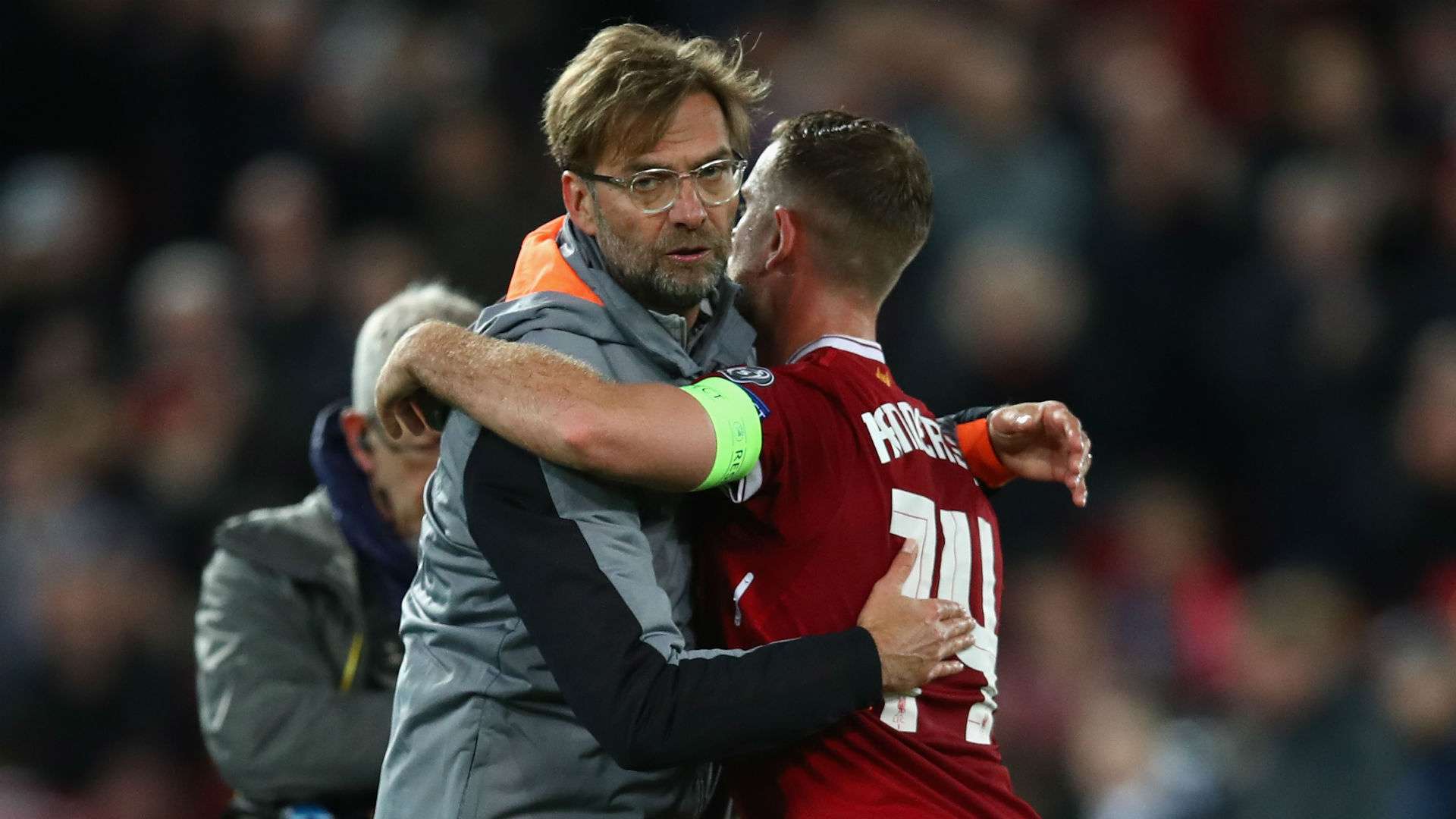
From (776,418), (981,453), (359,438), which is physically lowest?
(359,438)

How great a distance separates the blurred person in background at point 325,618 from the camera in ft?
11.0

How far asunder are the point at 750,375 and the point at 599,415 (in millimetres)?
316

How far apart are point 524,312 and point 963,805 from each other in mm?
1020

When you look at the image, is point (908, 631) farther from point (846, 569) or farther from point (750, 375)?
point (750, 375)

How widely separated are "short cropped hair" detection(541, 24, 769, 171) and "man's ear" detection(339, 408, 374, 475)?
969mm

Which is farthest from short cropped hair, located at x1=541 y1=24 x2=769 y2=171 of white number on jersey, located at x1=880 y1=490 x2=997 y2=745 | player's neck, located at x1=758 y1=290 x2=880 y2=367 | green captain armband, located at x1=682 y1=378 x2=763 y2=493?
white number on jersey, located at x1=880 y1=490 x2=997 y2=745

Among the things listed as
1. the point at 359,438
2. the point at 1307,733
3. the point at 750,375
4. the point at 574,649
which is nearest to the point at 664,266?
the point at 750,375

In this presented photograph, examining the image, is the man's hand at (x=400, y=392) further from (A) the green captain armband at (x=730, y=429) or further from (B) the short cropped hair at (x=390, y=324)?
(B) the short cropped hair at (x=390, y=324)

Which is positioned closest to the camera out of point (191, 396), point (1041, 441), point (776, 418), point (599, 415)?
point (599, 415)

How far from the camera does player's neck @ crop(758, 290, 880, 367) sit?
2.97m

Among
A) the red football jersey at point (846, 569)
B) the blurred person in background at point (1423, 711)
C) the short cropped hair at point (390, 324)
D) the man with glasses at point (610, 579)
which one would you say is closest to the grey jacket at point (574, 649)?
the man with glasses at point (610, 579)

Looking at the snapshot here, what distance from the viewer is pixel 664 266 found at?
9.06 ft

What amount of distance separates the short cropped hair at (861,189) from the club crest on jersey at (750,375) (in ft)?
1.03

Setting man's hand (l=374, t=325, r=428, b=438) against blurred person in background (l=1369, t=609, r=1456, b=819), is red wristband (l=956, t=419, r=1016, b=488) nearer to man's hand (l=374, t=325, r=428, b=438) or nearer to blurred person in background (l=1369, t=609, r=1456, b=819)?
man's hand (l=374, t=325, r=428, b=438)
